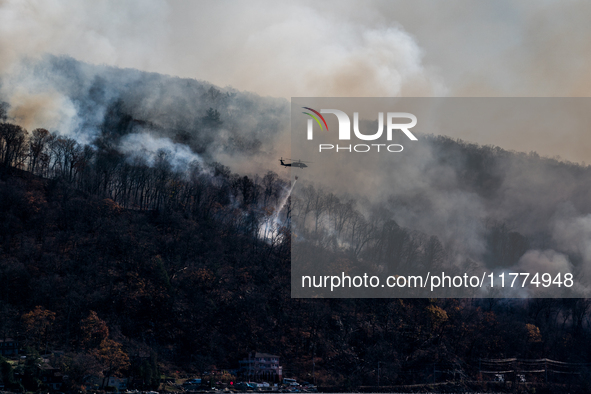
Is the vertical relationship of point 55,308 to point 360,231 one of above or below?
below

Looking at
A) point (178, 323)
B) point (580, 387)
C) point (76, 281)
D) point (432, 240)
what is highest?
point (432, 240)

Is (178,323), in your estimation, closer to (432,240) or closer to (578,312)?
(432,240)

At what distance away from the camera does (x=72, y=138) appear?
383ft

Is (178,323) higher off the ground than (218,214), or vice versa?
(218,214)

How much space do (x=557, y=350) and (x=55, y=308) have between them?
8640 centimetres

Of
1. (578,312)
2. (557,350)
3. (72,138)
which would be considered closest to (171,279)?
(72,138)

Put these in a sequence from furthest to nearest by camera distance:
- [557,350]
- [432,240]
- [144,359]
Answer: [432,240]
[557,350]
[144,359]

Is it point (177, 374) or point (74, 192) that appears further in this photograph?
point (74, 192)

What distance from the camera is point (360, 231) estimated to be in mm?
117938

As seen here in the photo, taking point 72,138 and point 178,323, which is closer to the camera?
point 178,323

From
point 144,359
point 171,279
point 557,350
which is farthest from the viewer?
point 557,350

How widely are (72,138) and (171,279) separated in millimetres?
38781

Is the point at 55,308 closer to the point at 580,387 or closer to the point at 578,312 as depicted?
the point at 580,387

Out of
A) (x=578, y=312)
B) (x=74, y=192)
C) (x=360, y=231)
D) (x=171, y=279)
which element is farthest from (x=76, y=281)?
(x=578, y=312)
